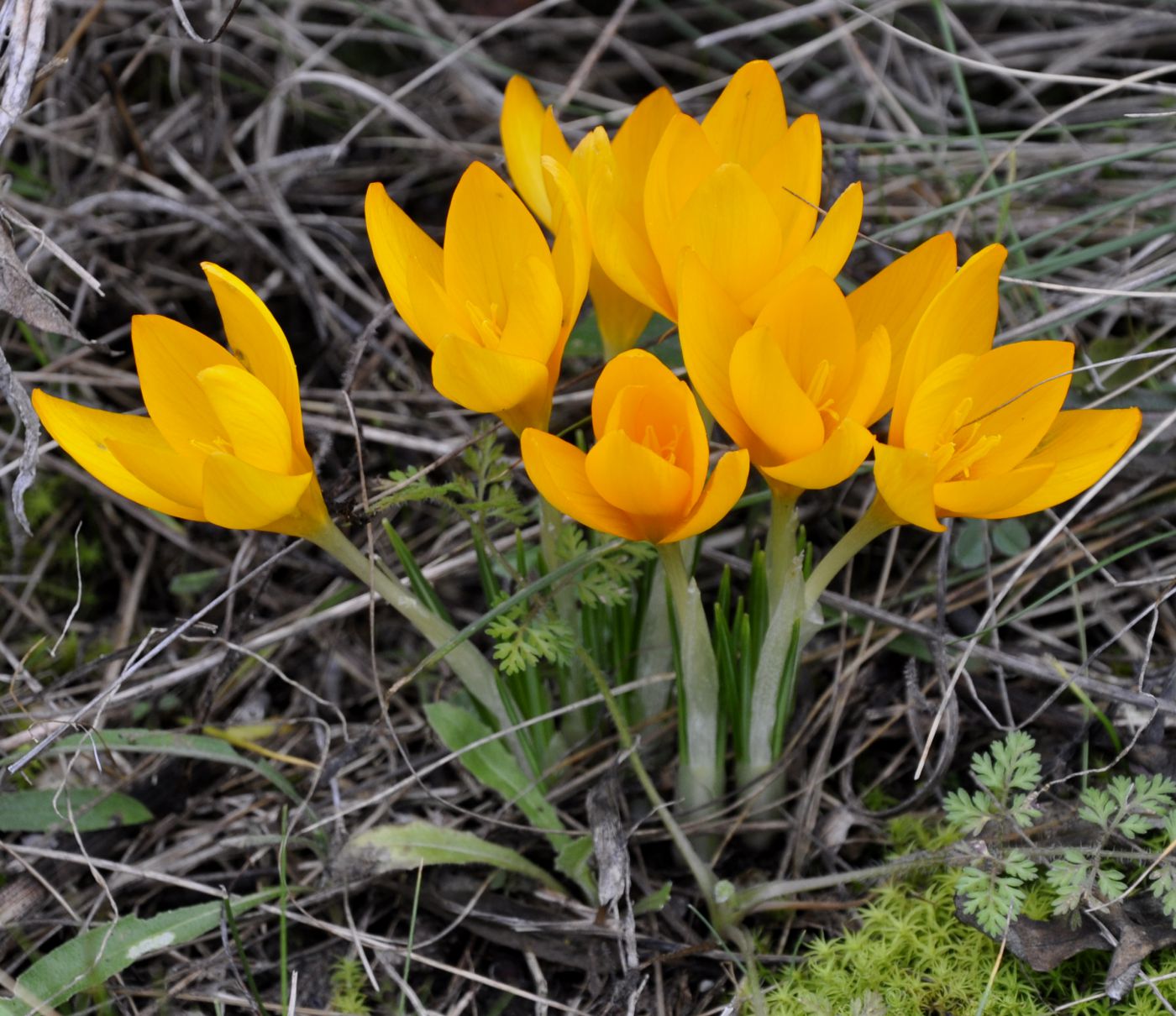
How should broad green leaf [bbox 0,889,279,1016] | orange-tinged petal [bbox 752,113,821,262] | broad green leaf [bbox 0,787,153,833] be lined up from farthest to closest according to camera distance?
broad green leaf [bbox 0,787,153,833] < broad green leaf [bbox 0,889,279,1016] < orange-tinged petal [bbox 752,113,821,262]

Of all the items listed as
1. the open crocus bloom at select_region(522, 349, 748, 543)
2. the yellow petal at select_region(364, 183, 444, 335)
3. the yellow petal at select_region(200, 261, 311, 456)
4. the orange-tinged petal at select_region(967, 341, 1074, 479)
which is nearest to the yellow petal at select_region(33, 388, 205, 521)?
the yellow petal at select_region(200, 261, 311, 456)

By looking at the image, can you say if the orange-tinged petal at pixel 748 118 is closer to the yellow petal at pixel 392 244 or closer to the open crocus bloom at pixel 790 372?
the open crocus bloom at pixel 790 372

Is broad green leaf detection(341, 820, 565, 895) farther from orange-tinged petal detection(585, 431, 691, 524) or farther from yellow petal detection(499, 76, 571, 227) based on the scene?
yellow petal detection(499, 76, 571, 227)

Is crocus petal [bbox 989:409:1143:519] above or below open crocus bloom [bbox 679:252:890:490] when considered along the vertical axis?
below

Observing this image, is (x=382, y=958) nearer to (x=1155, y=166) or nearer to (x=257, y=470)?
(x=257, y=470)

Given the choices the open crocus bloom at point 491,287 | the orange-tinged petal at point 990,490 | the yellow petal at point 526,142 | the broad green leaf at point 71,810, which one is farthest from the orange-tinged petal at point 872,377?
the broad green leaf at point 71,810

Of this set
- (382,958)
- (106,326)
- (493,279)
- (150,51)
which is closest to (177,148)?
(150,51)
